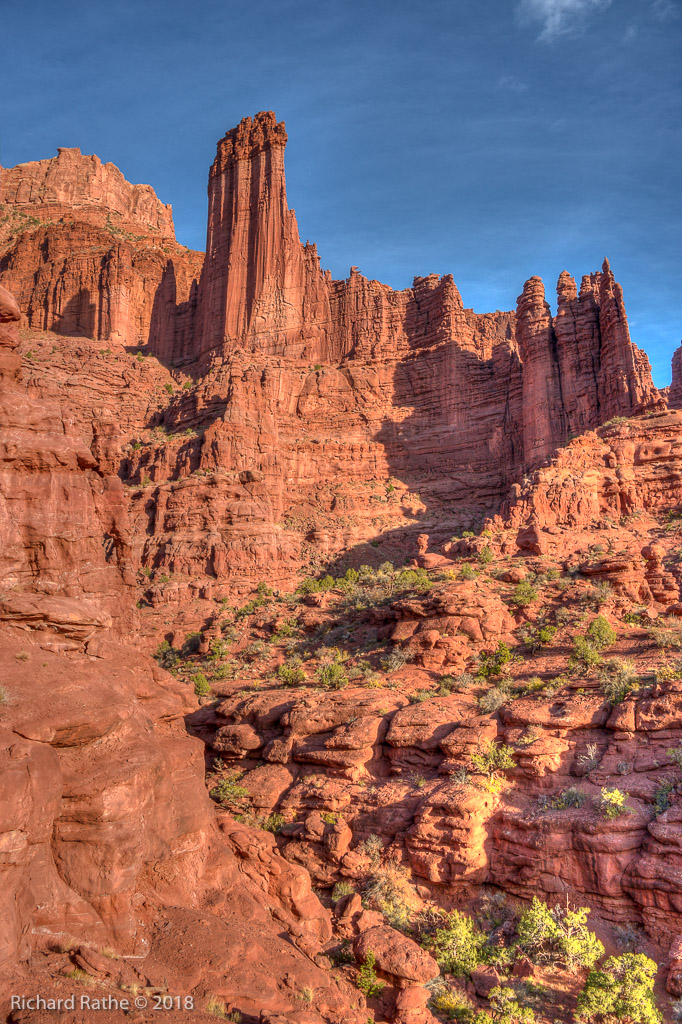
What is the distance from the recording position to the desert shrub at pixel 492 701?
22.2 metres

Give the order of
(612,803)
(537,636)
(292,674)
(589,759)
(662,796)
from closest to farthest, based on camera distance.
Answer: (662,796) < (612,803) < (589,759) < (537,636) < (292,674)

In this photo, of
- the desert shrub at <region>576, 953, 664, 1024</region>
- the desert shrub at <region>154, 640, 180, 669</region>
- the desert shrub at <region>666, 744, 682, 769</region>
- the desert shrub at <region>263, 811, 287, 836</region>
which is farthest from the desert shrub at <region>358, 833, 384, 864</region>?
the desert shrub at <region>154, 640, 180, 669</region>

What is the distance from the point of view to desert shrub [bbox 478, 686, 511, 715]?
22.2 metres

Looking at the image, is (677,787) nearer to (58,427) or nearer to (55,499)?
(55,499)

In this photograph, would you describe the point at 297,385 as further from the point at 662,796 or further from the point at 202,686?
the point at 662,796

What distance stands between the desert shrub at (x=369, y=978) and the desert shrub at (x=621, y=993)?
4.56 metres

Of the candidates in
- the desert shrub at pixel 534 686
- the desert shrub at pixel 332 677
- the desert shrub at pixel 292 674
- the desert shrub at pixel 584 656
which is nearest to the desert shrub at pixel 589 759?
the desert shrub at pixel 534 686

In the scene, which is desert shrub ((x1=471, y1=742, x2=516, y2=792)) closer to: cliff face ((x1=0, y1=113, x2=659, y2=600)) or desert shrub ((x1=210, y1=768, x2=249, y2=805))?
desert shrub ((x1=210, y1=768, x2=249, y2=805))

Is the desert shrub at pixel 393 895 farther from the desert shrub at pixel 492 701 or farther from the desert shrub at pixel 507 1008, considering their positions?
the desert shrub at pixel 492 701

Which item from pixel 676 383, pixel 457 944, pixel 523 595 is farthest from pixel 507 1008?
pixel 676 383

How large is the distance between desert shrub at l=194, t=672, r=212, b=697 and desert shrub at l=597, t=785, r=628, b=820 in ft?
57.4

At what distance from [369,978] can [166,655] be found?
22.1m

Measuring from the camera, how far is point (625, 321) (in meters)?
41.4

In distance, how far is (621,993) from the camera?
14.5 meters
